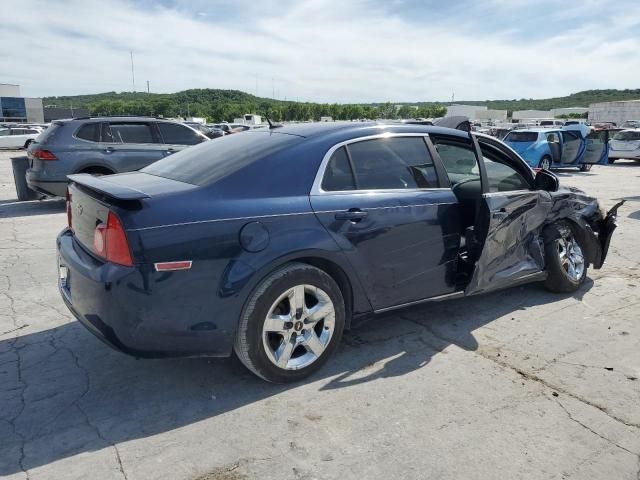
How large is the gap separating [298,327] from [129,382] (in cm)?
117

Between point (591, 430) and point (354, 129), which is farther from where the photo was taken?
point (354, 129)

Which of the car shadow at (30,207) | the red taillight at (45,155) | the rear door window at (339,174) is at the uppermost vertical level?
the rear door window at (339,174)

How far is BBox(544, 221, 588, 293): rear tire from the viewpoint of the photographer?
493cm

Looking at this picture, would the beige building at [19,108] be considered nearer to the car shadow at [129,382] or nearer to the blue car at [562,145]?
the blue car at [562,145]

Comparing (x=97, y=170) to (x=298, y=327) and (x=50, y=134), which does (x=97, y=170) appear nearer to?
(x=50, y=134)

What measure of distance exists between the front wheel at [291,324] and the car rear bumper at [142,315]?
164mm

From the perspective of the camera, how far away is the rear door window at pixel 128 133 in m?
9.52

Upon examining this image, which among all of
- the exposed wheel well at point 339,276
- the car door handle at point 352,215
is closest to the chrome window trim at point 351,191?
the car door handle at point 352,215

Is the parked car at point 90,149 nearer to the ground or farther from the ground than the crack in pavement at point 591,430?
farther from the ground

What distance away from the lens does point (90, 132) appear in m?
9.41

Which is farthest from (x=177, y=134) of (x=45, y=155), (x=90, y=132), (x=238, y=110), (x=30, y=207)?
(x=238, y=110)

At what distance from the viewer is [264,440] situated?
2.80 meters

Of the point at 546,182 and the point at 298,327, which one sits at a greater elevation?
the point at 546,182

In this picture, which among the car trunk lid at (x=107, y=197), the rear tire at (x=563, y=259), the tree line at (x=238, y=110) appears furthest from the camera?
the tree line at (x=238, y=110)
